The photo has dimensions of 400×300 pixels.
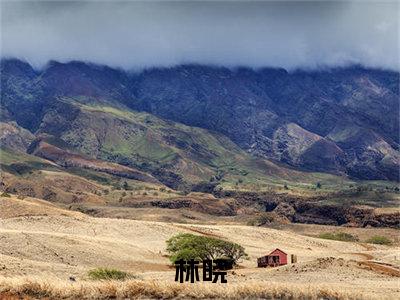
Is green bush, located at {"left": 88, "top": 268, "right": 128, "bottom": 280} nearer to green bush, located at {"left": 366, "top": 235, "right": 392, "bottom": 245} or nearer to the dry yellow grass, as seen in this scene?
the dry yellow grass

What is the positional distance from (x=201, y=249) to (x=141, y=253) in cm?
966

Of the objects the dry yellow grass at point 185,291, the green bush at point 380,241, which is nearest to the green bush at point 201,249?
the dry yellow grass at point 185,291

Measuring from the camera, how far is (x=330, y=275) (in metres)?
49.7

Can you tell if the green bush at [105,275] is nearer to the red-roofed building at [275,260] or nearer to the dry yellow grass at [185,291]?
the dry yellow grass at [185,291]

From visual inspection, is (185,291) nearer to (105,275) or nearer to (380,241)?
(105,275)

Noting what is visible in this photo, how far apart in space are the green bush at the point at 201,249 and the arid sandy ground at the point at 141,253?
1949 millimetres

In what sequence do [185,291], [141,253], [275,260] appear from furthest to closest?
1. [141,253]
2. [275,260]
3. [185,291]

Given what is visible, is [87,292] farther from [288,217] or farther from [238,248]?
[288,217]

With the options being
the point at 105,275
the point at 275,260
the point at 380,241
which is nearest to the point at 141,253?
the point at 275,260

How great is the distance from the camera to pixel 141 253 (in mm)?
77062

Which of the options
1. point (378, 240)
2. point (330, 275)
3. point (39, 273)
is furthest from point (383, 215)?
point (39, 273)

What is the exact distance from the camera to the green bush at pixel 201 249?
69.2m

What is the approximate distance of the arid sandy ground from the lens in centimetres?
4609

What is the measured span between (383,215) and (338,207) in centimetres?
1793
